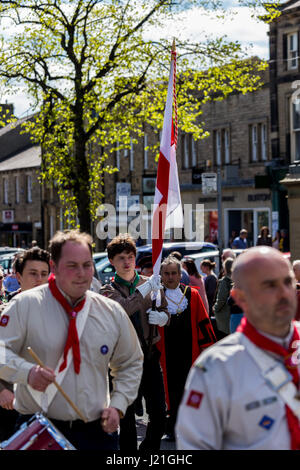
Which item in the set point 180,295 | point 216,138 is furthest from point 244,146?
point 180,295

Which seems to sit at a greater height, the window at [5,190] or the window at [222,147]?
the window at [222,147]

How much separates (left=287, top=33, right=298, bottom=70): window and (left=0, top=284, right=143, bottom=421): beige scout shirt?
30.0 meters

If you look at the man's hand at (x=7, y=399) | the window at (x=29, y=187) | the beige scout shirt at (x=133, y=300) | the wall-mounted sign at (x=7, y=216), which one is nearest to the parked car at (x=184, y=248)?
the beige scout shirt at (x=133, y=300)

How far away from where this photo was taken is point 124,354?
488cm

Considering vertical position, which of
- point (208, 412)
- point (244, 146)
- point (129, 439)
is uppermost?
point (244, 146)

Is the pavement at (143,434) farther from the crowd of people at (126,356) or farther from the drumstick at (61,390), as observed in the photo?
the drumstick at (61,390)

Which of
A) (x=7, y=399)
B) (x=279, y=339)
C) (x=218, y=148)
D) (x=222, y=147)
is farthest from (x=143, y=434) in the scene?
(x=218, y=148)

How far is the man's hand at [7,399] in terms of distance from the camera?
4.99m

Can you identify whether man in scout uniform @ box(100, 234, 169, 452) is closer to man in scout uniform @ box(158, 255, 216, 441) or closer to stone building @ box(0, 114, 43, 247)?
man in scout uniform @ box(158, 255, 216, 441)

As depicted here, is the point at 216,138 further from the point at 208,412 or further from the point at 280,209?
the point at 208,412

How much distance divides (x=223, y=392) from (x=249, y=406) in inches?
4.2

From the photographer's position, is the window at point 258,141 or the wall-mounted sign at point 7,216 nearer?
the window at point 258,141
